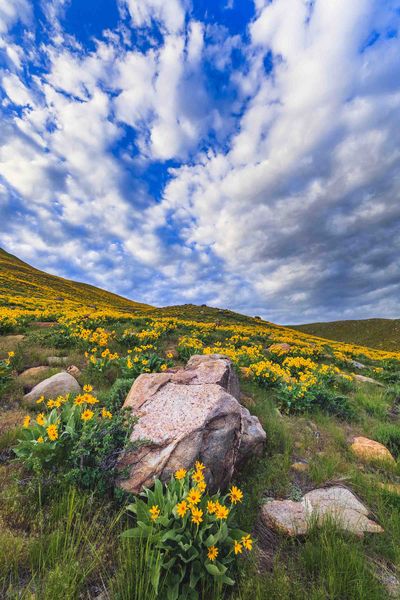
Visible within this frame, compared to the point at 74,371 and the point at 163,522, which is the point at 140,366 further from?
A: the point at 163,522

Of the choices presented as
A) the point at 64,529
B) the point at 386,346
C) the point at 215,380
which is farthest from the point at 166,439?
the point at 386,346

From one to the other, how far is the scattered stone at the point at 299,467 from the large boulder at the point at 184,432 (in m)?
0.60

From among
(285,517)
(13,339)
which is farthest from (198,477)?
(13,339)

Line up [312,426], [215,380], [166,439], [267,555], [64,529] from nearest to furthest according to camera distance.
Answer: [64,529] → [267,555] → [166,439] → [215,380] → [312,426]

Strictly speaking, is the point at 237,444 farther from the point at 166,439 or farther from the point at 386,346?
→ the point at 386,346

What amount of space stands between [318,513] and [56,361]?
24.1ft

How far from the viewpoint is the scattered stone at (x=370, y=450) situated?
16.9 feet

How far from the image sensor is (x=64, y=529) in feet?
9.14

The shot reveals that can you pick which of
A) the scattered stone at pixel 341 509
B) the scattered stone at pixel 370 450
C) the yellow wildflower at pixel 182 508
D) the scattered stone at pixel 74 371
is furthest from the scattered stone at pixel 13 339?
the scattered stone at pixel 370 450

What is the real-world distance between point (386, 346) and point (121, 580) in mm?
63763

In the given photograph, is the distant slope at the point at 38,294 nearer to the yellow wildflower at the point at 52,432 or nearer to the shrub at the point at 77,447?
the shrub at the point at 77,447

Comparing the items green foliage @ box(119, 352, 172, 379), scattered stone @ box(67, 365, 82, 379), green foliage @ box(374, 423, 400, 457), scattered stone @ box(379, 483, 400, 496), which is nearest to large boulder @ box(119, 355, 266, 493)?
green foliage @ box(119, 352, 172, 379)

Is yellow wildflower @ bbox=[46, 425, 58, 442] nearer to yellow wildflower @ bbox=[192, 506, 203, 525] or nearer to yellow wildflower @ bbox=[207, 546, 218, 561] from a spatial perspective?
yellow wildflower @ bbox=[192, 506, 203, 525]

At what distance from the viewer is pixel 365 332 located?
2643 inches
